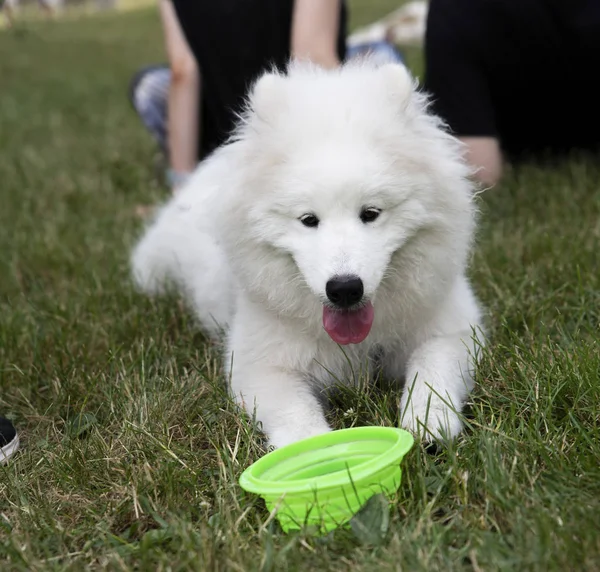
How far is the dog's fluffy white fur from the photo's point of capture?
2.21 metres

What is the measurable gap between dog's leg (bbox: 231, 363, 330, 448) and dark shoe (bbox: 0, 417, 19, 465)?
70 centimetres

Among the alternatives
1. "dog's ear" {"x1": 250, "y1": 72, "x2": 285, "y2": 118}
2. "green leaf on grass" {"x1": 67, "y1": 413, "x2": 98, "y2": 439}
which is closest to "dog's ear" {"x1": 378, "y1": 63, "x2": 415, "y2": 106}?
"dog's ear" {"x1": 250, "y1": 72, "x2": 285, "y2": 118}

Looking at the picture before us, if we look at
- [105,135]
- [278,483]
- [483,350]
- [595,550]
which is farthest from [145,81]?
[595,550]

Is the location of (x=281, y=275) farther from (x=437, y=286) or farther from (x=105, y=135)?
(x=105, y=135)

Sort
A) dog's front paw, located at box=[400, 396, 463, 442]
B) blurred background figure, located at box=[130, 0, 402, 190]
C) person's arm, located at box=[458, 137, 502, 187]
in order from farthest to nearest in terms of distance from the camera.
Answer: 1. person's arm, located at box=[458, 137, 502, 187]
2. blurred background figure, located at box=[130, 0, 402, 190]
3. dog's front paw, located at box=[400, 396, 463, 442]

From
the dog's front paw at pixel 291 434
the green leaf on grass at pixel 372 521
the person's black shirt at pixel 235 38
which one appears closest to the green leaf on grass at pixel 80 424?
the dog's front paw at pixel 291 434

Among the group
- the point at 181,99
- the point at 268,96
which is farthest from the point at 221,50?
the point at 268,96

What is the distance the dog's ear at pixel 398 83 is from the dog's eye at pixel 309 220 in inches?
18.6

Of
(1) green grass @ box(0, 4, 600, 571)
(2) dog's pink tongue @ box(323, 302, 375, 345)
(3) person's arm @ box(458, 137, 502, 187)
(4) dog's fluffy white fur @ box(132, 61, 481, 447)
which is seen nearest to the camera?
(1) green grass @ box(0, 4, 600, 571)

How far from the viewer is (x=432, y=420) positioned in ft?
7.25

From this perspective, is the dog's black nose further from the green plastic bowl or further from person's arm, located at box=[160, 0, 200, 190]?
person's arm, located at box=[160, 0, 200, 190]

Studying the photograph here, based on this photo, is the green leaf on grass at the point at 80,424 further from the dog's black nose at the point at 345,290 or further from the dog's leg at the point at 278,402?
the dog's black nose at the point at 345,290

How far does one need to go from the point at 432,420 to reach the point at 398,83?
1.02m

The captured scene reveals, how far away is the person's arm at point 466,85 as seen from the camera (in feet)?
15.3
